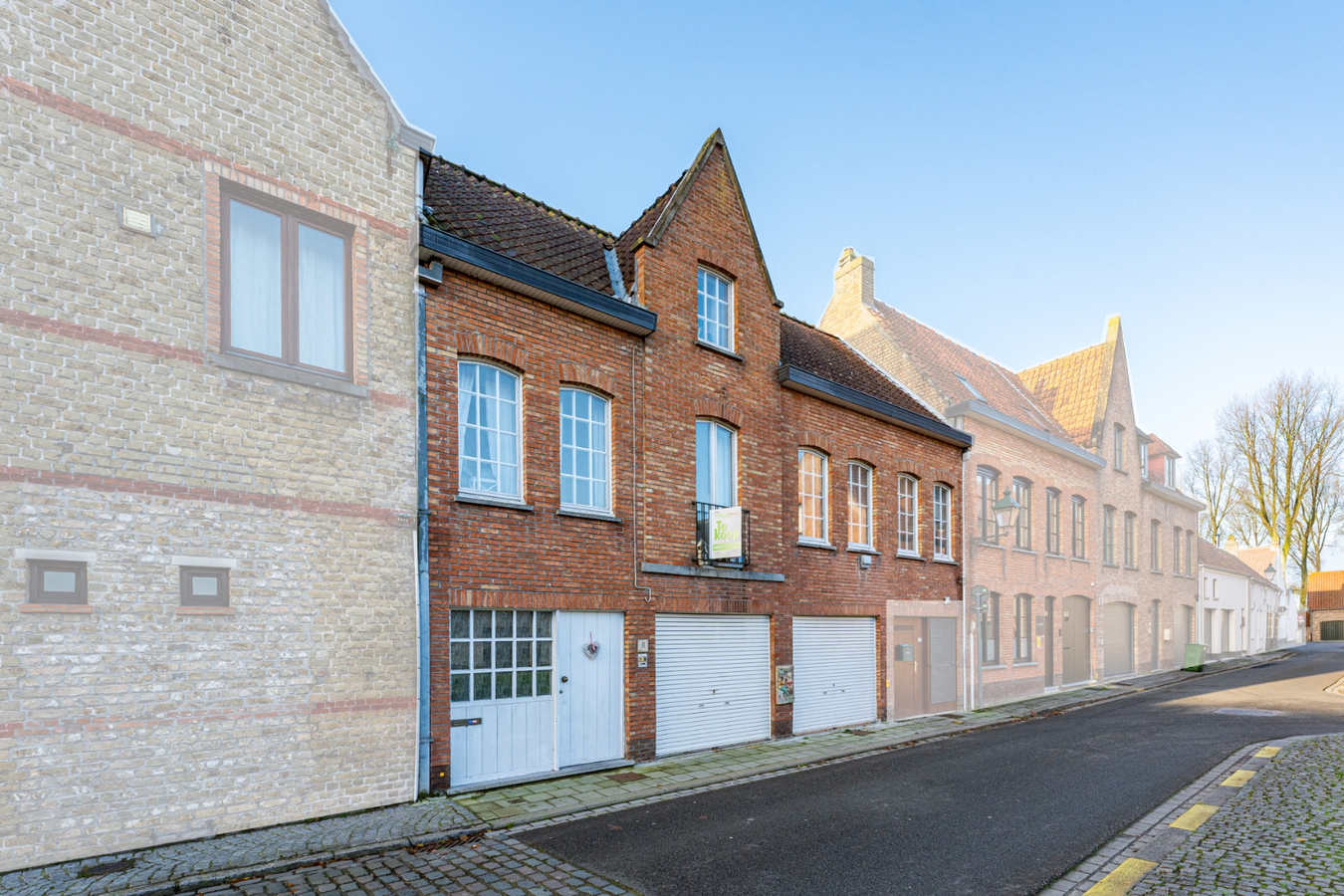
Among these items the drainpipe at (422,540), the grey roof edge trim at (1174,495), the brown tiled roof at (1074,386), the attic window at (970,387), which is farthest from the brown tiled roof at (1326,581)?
the drainpipe at (422,540)

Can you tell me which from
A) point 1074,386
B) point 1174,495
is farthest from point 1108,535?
point 1174,495

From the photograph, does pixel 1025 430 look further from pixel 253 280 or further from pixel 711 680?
pixel 253 280

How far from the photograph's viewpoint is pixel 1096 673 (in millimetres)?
23672

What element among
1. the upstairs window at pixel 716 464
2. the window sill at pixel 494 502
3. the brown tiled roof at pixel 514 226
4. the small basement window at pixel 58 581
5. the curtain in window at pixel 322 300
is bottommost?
the small basement window at pixel 58 581

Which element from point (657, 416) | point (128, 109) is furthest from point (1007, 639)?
point (128, 109)

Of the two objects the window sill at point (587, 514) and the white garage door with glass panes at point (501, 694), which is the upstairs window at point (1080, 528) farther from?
the white garage door with glass panes at point (501, 694)

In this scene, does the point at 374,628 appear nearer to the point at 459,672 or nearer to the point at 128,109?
the point at 459,672

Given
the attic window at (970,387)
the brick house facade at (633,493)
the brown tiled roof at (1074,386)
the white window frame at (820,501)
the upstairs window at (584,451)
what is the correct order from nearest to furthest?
the brick house facade at (633,493), the upstairs window at (584,451), the white window frame at (820,501), the attic window at (970,387), the brown tiled roof at (1074,386)

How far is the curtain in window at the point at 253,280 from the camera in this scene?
802cm

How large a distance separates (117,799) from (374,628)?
2565mm

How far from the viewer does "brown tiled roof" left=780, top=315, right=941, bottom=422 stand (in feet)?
50.6

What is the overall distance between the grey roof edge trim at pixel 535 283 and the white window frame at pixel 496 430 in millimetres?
1074

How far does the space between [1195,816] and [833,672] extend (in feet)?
22.7

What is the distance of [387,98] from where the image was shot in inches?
365
